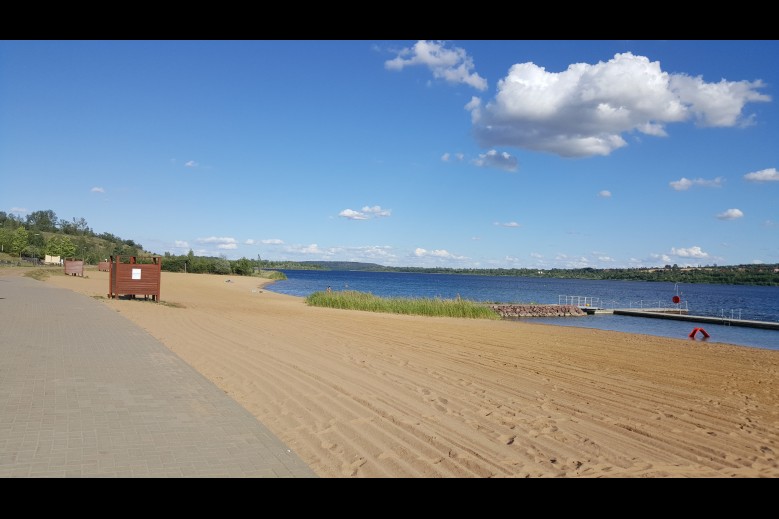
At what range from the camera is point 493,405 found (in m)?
7.68

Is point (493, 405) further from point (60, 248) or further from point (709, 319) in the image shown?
point (60, 248)

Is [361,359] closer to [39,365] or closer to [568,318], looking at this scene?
[39,365]

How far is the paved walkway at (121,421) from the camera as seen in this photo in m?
4.64

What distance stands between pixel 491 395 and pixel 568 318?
34.6m

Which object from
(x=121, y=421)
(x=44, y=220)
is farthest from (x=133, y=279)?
(x=44, y=220)

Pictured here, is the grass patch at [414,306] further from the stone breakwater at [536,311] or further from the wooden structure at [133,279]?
the wooden structure at [133,279]

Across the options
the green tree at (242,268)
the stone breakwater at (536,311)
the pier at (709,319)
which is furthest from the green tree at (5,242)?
the pier at (709,319)

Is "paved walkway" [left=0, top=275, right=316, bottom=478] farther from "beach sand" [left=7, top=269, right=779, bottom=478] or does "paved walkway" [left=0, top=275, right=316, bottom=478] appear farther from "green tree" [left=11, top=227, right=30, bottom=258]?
"green tree" [left=11, top=227, right=30, bottom=258]

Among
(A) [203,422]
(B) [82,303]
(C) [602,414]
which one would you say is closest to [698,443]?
(C) [602,414]

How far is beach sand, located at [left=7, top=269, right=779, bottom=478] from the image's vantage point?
17.6ft

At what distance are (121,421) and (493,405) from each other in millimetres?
4646

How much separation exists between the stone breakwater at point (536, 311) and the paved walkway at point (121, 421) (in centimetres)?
3216

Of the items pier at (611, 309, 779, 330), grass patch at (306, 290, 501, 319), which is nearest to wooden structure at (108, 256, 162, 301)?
grass patch at (306, 290, 501, 319)

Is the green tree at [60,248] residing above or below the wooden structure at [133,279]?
above
